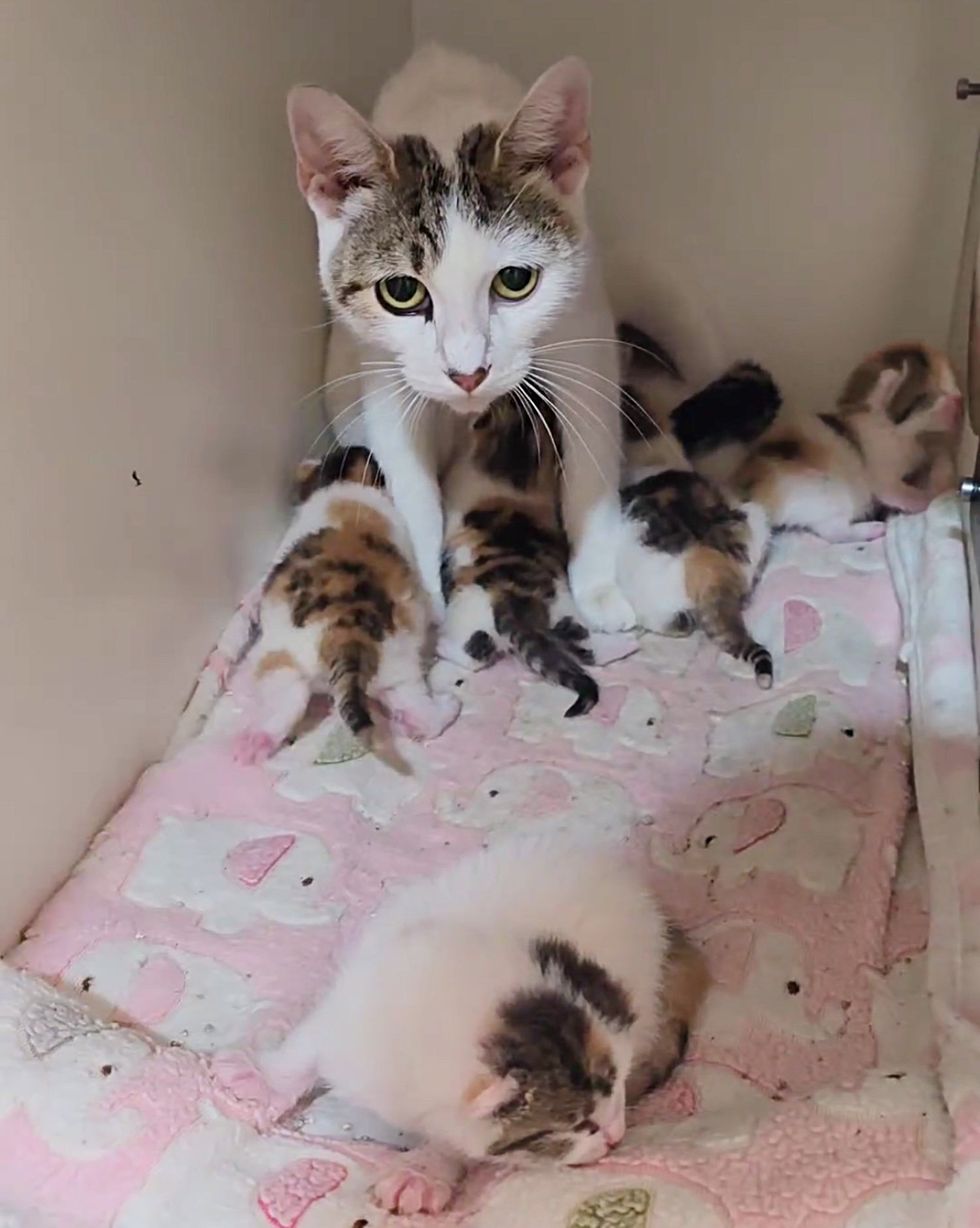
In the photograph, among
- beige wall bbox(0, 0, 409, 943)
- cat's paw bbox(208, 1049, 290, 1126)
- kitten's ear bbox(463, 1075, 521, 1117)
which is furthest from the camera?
beige wall bbox(0, 0, 409, 943)

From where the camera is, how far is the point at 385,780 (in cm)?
138

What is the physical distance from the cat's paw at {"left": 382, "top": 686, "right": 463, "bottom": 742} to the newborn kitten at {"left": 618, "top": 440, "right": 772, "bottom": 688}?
269 mm

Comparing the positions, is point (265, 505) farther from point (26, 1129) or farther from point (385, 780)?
point (26, 1129)

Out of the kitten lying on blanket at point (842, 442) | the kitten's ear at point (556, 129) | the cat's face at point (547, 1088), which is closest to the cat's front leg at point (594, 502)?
the kitten lying on blanket at point (842, 442)

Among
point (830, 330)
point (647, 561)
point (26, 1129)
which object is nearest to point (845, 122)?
point (830, 330)

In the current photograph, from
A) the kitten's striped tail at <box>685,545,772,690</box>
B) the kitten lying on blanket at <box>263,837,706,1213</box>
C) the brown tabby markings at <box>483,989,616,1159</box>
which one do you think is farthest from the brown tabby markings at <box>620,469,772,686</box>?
the brown tabby markings at <box>483,989,616,1159</box>

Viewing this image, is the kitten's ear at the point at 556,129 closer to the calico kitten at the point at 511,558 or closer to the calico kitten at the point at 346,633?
the calico kitten at the point at 511,558

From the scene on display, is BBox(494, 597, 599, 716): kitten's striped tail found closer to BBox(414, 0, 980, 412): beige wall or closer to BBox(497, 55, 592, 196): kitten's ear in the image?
BBox(497, 55, 592, 196): kitten's ear

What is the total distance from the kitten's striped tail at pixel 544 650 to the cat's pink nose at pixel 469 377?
0.29 m

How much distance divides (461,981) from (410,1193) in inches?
5.7

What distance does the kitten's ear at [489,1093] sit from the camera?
865 mm

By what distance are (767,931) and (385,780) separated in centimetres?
43

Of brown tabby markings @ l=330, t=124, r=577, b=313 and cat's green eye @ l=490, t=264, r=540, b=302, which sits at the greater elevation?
brown tabby markings @ l=330, t=124, r=577, b=313

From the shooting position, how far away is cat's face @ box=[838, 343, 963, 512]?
1652mm
